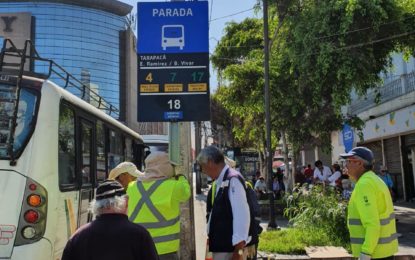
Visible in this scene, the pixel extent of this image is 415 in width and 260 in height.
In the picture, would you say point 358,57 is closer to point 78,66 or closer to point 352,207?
point 352,207

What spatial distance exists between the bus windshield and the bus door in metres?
1.21

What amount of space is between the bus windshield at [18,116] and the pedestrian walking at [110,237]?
286cm

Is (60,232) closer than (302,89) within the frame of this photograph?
Yes

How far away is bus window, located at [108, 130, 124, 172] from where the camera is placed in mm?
9320

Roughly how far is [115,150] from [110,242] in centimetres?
710

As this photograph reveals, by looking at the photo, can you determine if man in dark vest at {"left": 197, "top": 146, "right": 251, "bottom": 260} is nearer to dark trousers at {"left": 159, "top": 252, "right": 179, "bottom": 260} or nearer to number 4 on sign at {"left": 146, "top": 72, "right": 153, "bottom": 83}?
dark trousers at {"left": 159, "top": 252, "right": 179, "bottom": 260}

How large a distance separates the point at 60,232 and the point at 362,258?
134 inches

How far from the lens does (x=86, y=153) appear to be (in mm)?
7324

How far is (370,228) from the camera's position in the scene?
4121mm

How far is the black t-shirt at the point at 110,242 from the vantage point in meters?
2.97

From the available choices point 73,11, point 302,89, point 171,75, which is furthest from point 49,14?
point 171,75

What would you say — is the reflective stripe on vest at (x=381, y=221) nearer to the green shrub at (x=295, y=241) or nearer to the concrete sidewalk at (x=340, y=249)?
the concrete sidewalk at (x=340, y=249)

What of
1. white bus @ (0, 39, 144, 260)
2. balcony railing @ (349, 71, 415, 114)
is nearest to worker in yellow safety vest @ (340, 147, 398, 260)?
white bus @ (0, 39, 144, 260)

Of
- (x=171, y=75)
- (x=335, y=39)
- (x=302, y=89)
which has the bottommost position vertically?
(x=171, y=75)
